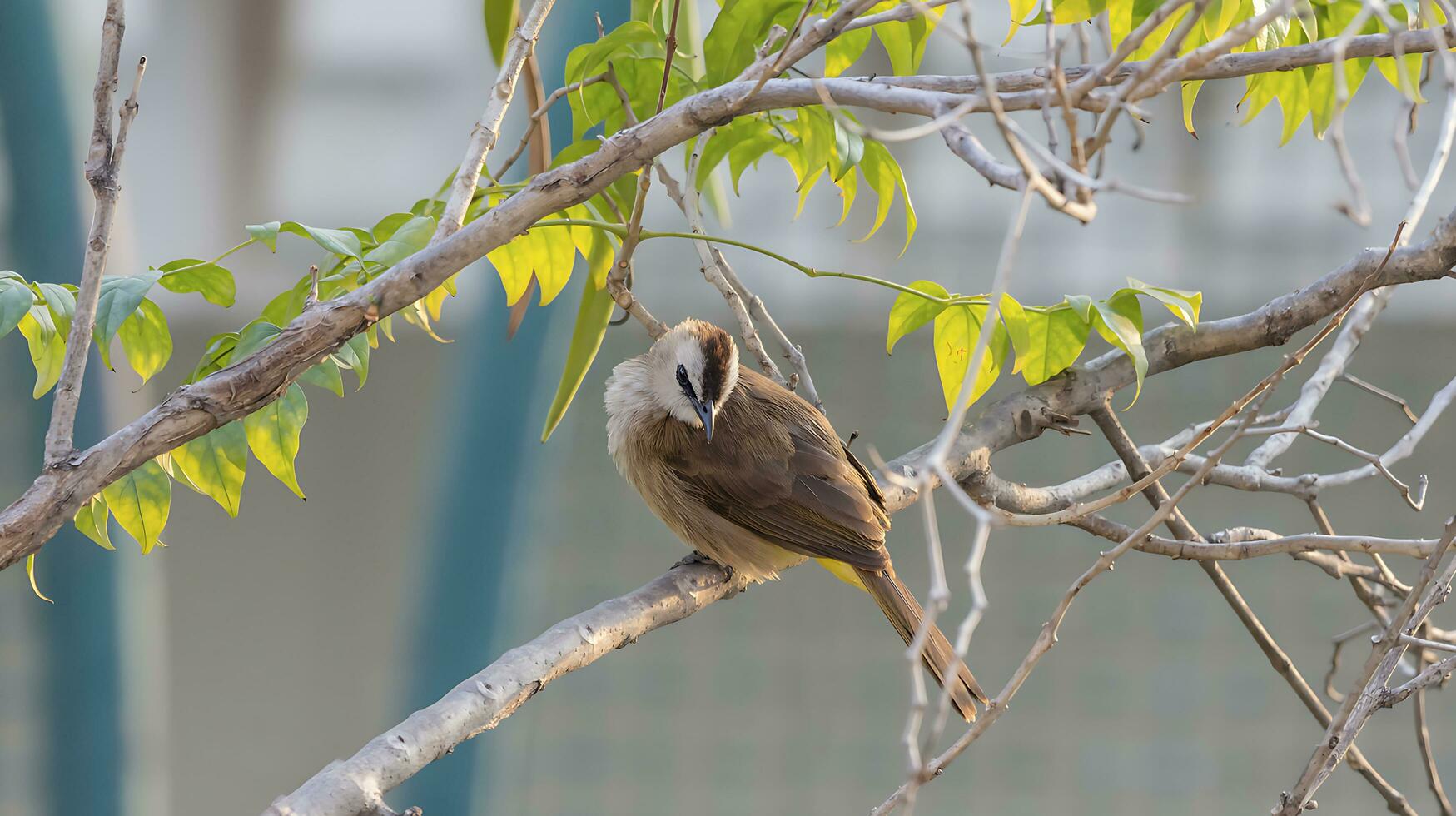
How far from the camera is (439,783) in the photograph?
1968mm

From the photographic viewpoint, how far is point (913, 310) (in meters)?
1.01

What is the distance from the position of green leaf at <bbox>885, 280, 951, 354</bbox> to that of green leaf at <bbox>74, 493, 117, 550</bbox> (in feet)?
2.03

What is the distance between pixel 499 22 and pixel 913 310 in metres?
0.43

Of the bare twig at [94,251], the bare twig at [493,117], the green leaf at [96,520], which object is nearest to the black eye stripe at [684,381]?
the bare twig at [493,117]

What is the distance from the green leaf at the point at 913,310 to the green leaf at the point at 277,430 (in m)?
0.47

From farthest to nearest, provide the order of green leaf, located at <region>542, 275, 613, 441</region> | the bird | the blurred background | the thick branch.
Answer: the blurred background < the bird < green leaf, located at <region>542, 275, 613, 441</region> < the thick branch

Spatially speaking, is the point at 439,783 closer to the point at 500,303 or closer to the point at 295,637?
the point at 500,303

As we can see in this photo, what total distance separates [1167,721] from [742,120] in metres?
3.15

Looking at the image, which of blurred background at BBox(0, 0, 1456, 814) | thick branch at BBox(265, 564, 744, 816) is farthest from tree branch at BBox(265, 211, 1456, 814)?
blurred background at BBox(0, 0, 1456, 814)

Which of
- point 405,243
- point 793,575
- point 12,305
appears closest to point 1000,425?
point 405,243

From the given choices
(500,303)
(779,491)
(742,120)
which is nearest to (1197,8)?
(742,120)

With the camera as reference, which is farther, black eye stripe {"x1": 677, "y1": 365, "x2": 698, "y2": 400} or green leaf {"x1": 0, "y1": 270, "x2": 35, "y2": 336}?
black eye stripe {"x1": 677, "y1": 365, "x2": 698, "y2": 400}

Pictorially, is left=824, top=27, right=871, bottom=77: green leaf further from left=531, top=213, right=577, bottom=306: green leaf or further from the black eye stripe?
the black eye stripe

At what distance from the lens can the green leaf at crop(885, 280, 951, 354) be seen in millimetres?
991
